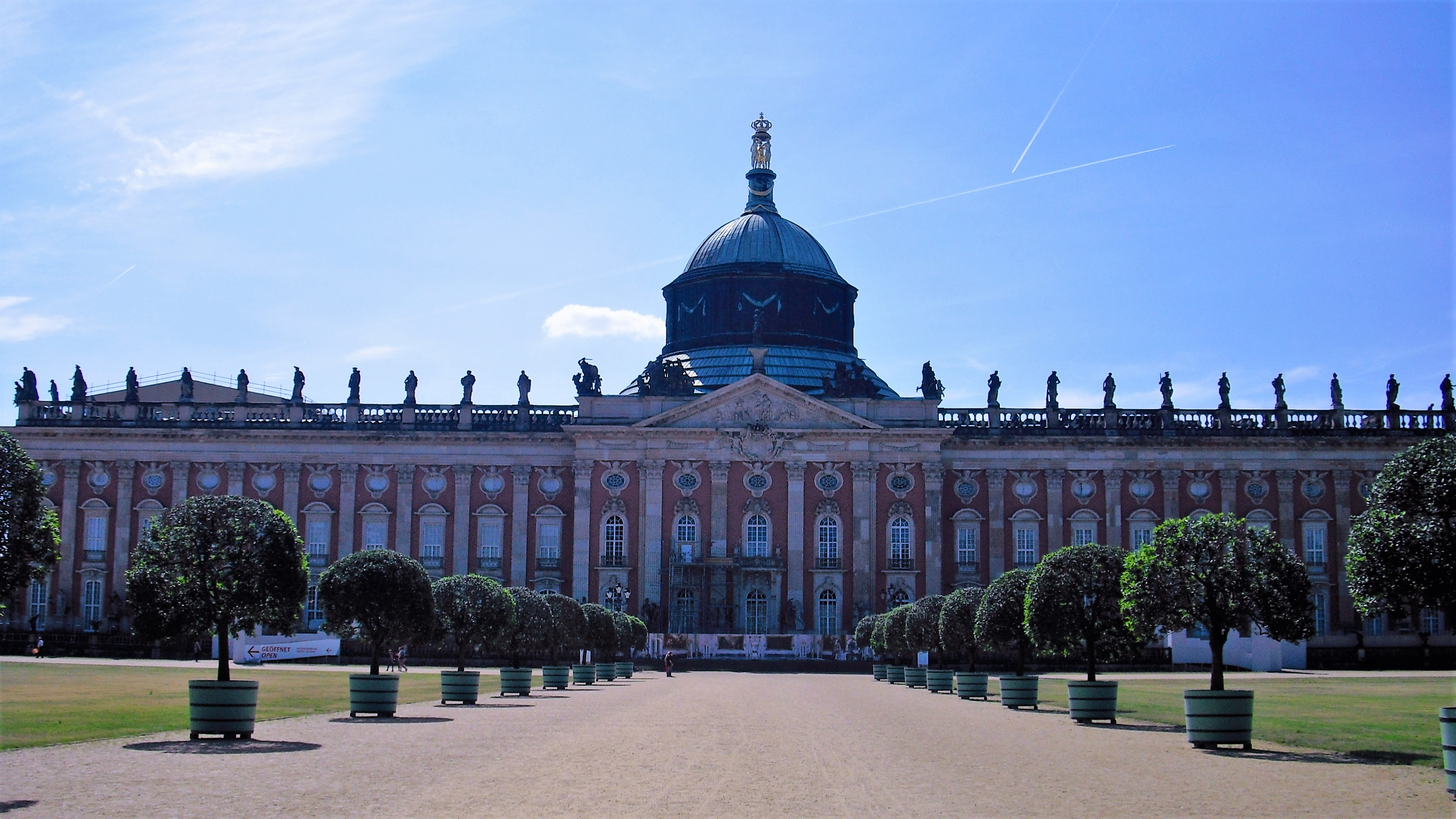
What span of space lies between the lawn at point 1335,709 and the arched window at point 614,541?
1199 inches

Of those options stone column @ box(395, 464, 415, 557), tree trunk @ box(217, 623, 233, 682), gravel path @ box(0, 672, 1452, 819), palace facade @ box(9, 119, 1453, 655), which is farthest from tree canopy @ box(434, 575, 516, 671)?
stone column @ box(395, 464, 415, 557)

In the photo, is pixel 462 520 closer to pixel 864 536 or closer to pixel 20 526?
pixel 864 536

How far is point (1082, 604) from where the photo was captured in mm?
33719

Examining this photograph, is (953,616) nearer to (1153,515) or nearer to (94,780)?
(94,780)

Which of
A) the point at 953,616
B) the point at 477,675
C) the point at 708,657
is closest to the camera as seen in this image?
the point at 477,675

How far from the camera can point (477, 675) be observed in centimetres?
3644

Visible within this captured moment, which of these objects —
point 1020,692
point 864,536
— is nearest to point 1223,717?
point 1020,692

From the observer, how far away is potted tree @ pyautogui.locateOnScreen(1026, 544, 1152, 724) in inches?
1321

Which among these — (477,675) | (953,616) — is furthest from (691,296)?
(477,675)

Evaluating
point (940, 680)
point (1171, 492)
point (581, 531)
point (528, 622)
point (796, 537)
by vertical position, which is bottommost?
point (940, 680)

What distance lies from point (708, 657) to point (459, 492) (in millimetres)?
17884

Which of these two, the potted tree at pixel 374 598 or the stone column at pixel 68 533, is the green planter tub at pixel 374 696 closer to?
the potted tree at pixel 374 598

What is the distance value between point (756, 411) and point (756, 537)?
21.6 ft

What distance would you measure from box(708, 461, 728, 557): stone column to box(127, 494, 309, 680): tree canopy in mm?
50747
